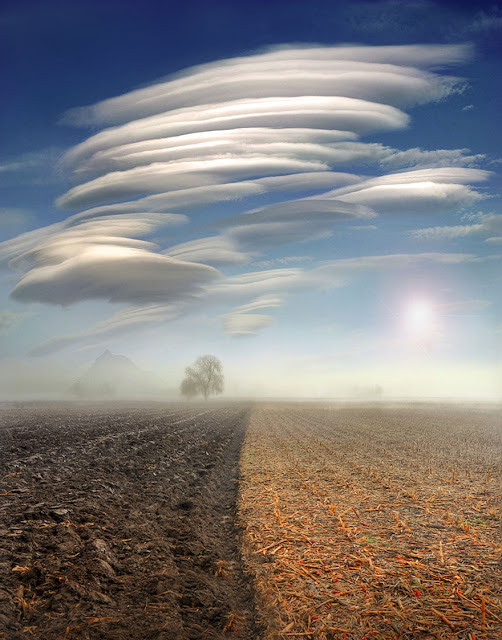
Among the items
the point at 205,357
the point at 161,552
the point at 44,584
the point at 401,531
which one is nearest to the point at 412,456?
the point at 401,531

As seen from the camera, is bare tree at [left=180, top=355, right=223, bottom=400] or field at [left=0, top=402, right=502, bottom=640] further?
bare tree at [left=180, top=355, right=223, bottom=400]

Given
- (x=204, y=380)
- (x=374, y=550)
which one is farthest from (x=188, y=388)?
(x=374, y=550)

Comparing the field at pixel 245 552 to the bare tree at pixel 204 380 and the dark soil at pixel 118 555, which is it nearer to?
the dark soil at pixel 118 555

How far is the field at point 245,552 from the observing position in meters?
5.99

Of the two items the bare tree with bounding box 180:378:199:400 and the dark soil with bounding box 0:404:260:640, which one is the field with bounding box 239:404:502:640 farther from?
the bare tree with bounding box 180:378:199:400

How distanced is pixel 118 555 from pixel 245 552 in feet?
8.18

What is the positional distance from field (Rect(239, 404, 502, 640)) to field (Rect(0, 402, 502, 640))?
32 millimetres

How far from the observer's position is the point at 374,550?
8281mm

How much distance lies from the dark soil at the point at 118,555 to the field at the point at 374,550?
27.8 inches

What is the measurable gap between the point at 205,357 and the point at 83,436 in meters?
117

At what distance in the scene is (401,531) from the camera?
31.0 feet

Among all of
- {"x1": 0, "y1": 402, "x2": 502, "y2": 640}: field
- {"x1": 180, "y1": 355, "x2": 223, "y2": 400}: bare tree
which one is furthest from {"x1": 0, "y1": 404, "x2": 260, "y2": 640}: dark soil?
{"x1": 180, "y1": 355, "x2": 223, "y2": 400}: bare tree

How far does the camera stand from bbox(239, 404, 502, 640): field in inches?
235

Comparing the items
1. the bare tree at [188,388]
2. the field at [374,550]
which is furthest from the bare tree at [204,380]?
the field at [374,550]
